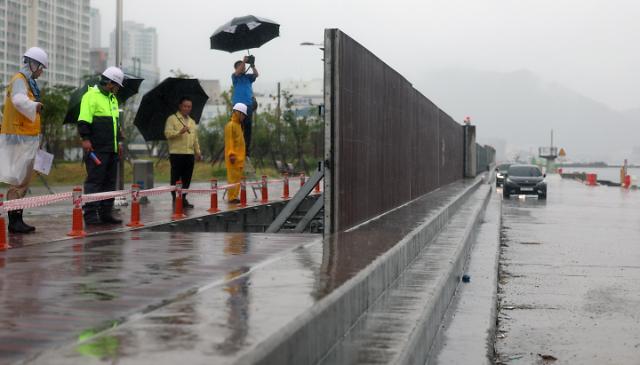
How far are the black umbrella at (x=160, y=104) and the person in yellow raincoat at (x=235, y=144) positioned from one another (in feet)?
5.37

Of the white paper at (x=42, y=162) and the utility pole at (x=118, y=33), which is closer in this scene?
the white paper at (x=42, y=162)

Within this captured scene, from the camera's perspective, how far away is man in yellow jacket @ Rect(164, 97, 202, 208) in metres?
15.3

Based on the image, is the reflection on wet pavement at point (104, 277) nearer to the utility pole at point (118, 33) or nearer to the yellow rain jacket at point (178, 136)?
the yellow rain jacket at point (178, 136)

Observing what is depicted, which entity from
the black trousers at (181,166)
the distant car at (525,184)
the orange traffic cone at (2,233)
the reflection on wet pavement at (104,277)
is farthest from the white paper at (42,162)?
the distant car at (525,184)

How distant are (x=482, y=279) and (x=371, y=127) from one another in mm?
2856

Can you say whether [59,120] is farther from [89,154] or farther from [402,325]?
[402,325]

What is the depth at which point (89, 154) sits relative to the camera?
38.2 ft

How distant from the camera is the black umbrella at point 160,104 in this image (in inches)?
671

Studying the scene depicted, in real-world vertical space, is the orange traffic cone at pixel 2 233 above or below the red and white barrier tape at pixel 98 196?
below

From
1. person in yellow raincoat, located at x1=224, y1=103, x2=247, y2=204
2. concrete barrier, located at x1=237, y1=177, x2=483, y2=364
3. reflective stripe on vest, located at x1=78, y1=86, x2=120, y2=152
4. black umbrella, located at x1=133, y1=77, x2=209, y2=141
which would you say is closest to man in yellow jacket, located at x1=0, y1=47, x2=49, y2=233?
reflective stripe on vest, located at x1=78, y1=86, x2=120, y2=152

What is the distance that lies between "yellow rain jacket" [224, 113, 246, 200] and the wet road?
4590 millimetres

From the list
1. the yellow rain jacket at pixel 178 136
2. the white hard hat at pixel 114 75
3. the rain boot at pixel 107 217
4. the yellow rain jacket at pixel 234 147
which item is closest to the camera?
the white hard hat at pixel 114 75

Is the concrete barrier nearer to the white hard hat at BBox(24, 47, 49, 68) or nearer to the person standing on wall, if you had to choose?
the white hard hat at BBox(24, 47, 49, 68)

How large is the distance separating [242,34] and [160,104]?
2180 mm
